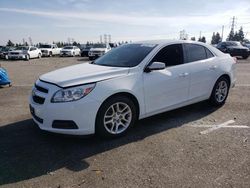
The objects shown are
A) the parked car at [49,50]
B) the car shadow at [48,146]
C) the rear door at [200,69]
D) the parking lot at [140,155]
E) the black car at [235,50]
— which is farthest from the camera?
the parked car at [49,50]

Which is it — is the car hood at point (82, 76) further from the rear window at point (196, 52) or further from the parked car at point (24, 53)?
the parked car at point (24, 53)

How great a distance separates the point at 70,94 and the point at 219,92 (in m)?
3.79

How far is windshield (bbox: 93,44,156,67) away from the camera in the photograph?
4.89m

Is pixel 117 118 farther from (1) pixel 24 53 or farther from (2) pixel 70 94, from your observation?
(1) pixel 24 53

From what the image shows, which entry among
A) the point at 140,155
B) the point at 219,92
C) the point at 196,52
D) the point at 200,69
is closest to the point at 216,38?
the point at 219,92

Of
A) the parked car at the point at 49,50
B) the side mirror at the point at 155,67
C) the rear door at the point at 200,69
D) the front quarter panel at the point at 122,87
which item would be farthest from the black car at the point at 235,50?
the parked car at the point at 49,50

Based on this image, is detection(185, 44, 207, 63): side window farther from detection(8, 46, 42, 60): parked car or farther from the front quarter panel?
detection(8, 46, 42, 60): parked car

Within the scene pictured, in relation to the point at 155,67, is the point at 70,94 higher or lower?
lower

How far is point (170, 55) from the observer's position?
5207mm

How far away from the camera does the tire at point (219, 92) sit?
19.9 ft

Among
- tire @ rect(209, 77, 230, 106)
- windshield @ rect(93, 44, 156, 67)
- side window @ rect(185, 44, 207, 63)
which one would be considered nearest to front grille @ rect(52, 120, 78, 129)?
windshield @ rect(93, 44, 156, 67)

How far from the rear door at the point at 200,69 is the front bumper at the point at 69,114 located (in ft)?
7.66

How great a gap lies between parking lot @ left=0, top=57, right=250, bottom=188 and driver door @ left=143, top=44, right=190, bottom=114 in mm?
451

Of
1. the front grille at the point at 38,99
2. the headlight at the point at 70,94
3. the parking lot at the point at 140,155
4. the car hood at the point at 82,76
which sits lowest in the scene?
the parking lot at the point at 140,155
